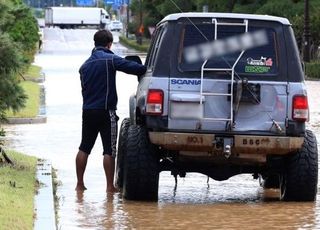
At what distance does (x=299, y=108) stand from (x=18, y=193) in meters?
2.93

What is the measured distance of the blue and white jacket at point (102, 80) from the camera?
12.3 m

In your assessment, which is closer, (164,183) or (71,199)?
(71,199)

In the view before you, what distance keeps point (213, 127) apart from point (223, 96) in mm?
328

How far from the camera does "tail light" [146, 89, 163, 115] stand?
11.3 metres

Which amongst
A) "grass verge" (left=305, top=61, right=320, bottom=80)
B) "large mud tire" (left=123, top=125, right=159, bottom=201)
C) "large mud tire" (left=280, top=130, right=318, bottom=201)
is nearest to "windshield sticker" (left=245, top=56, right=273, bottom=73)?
"large mud tire" (left=280, top=130, right=318, bottom=201)

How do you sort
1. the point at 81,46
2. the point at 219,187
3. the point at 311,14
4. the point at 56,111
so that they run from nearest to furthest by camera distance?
the point at 219,187 → the point at 56,111 → the point at 311,14 → the point at 81,46

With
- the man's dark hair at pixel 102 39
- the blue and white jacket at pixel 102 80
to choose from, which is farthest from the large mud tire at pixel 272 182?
the man's dark hair at pixel 102 39

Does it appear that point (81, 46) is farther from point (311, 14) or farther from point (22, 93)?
point (22, 93)

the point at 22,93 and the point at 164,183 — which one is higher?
the point at 22,93

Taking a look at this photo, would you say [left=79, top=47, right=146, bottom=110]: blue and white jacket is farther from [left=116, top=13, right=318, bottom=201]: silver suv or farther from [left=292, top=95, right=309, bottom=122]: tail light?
[left=292, top=95, right=309, bottom=122]: tail light

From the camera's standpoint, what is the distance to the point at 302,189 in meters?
11.7

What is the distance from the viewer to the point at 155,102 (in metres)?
11.3

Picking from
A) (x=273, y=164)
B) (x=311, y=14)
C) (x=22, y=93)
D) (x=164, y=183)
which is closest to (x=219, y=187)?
(x=164, y=183)

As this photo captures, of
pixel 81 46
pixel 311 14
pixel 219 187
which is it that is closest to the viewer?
pixel 219 187
